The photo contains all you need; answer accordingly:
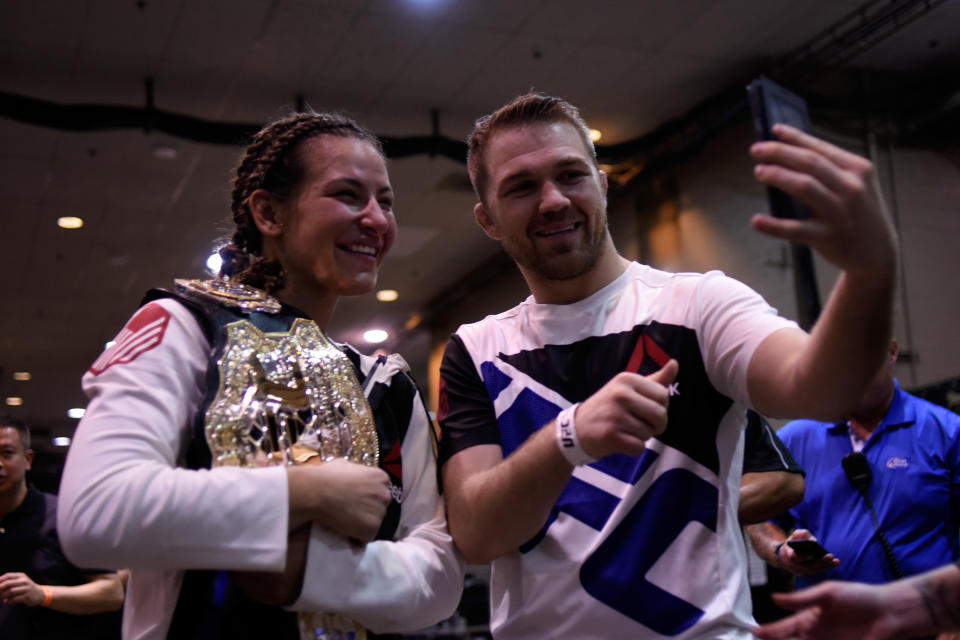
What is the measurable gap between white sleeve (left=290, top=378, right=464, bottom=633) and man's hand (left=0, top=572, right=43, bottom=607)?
3.04 meters

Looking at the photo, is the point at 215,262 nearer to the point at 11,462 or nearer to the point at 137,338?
the point at 137,338

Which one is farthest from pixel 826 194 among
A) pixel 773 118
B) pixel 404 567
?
pixel 404 567

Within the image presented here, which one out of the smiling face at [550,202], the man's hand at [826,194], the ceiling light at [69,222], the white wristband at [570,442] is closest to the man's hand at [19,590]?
the smiling face at [550,202]

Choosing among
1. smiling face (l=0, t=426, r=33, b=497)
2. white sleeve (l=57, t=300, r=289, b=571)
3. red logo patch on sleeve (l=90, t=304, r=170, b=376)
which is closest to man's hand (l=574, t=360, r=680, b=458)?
white sleeve (l=57, t=300, r=289, b=571)

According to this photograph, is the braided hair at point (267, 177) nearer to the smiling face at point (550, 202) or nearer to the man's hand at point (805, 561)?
the smiling face at point (550, 202)

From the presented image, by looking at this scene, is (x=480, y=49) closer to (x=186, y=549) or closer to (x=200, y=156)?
(x=200, y=156)

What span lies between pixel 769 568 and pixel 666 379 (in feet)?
22.8

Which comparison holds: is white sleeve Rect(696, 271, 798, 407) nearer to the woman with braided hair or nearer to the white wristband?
the white wristband

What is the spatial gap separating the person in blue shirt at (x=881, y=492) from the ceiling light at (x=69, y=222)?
8.97 meters

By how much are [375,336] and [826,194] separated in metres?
15.6

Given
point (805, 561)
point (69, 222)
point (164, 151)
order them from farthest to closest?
point (69, 222) → point (164, 151) → point (805, 561)

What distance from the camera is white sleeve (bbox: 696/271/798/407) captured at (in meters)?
1.75

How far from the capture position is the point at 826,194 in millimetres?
1246

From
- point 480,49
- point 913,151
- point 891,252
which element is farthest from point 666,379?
point 913,151
